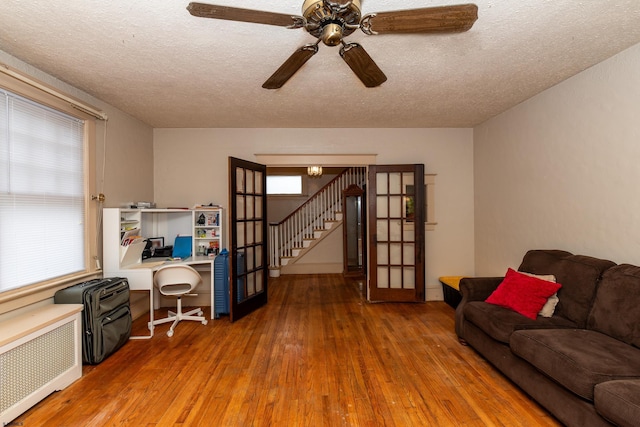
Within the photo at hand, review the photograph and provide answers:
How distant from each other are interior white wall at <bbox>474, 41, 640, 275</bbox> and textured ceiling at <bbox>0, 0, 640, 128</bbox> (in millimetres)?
230

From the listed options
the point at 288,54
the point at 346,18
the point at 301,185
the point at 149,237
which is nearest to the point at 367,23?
the point at 346,18

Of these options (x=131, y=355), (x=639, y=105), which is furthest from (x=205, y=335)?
(x=639, y=105)

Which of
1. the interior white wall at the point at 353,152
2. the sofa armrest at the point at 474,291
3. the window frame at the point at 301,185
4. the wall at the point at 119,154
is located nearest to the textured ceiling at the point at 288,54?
the wall at the point at 119,154

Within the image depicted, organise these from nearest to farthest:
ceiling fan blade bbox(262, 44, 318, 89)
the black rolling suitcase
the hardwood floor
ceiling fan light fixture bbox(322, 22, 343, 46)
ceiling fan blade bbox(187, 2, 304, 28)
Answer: ceiling fan blade bbox(187, 2, 304, 28)
ceiling fan light fixture bbox(322, 22, 343, 46)
ceiling fan blade bbox(262, 44, 318, 89)
the hardwood floor
the black rolling suitcase

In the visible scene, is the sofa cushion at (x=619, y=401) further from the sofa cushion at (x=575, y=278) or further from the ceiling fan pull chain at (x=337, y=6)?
the ceiling fan pull chain at (x=337, y=6)

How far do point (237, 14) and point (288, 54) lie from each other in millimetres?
1058

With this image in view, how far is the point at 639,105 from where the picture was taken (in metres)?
2.33

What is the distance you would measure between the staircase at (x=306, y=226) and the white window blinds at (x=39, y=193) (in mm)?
4017

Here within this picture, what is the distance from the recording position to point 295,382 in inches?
98.2

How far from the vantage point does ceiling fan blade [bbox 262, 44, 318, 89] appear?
1818 mm

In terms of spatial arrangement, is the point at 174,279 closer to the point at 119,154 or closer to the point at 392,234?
the point at 119,154

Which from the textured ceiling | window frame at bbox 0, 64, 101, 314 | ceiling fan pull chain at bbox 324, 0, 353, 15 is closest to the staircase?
the textured ceiling

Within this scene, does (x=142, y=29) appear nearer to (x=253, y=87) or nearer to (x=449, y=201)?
(x=253, y=87)

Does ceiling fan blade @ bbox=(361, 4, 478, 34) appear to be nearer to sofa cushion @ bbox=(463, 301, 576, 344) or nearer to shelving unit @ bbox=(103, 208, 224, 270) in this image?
sofa cushion @ bbox=(463, 301, 576, 344)
